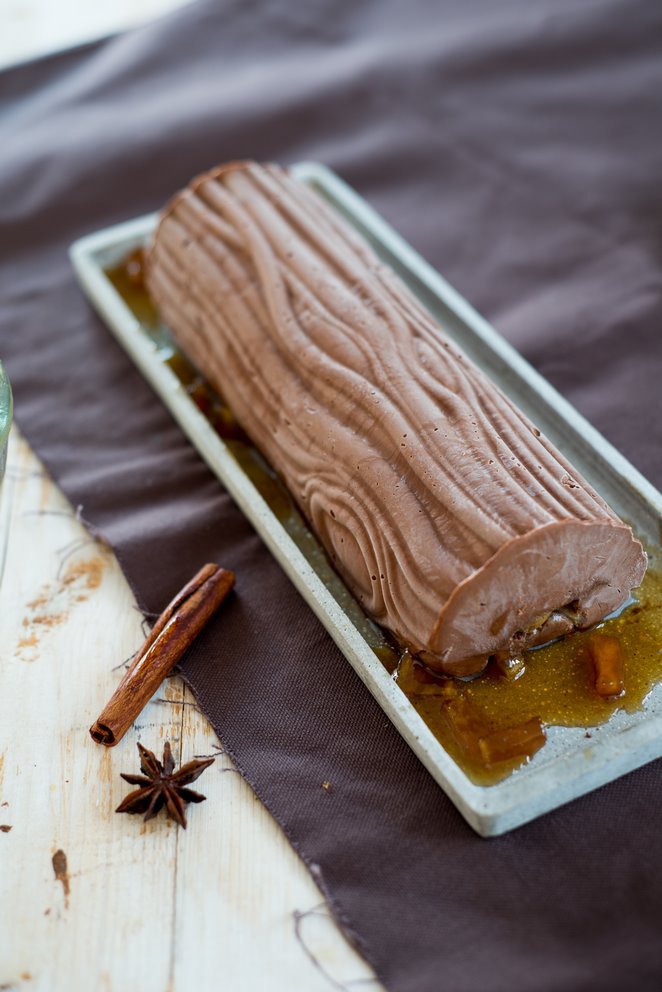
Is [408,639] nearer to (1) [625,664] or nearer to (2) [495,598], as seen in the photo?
(2) [495,598]

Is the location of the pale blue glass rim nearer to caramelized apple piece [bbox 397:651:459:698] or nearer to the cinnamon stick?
the cinnamon stick

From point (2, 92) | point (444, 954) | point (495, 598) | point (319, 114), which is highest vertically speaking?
point (2, 92)

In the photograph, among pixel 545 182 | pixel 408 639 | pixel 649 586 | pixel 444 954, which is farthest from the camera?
pixel 545 182

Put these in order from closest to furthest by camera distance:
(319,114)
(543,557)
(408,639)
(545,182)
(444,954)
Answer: (444,954) < (543,557) < (408,639) < (545,182) < (319,114)

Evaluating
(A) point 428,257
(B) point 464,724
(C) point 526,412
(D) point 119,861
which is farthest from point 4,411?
(A) point 428,257

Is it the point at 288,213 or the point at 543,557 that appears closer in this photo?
the point at 543,557

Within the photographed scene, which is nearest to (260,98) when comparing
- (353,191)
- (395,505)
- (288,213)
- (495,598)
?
(353,191)
